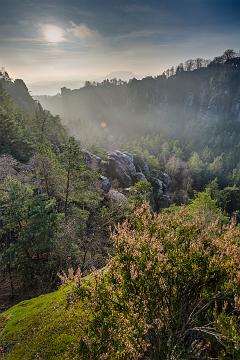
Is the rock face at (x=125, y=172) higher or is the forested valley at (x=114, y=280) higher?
the forested valley at (x=114, y=280)

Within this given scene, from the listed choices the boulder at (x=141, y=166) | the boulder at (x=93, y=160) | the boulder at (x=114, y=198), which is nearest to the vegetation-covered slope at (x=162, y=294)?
the boulder at (x=114, y=198)

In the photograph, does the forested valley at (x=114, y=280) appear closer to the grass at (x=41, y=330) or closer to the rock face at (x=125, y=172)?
the grass at (x=41, y=330)

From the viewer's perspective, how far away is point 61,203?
174 ft

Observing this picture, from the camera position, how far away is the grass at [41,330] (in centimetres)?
2122

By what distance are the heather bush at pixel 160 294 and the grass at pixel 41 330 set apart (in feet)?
21.7

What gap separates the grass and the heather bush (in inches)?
261

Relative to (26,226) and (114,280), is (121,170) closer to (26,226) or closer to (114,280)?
(26,226)

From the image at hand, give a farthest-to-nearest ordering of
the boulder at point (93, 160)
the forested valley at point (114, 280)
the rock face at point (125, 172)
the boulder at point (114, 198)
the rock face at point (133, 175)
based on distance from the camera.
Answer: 1. the rock face at point (133, 175)
2. the rock face at point (125, 172)
3. the boulder at point (93, 160)
4. the boulder at point (114, 198)
5. the forested valley at point (114, 280)

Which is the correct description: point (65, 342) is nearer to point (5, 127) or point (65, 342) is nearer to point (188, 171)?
point (5, 127)

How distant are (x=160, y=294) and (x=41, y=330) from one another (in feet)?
45.1

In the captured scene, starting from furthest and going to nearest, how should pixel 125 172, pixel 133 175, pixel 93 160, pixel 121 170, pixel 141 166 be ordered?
pixel 141 166, pixel 133 175, pixel 125 172, pixel 121 170, pixel 93 160

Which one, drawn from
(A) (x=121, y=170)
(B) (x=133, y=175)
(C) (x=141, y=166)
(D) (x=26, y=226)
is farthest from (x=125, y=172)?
(D) (x=26, y=226)

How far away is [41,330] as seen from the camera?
2361cm

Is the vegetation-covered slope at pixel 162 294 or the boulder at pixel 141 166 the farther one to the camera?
the boulder at pixel 141 166
